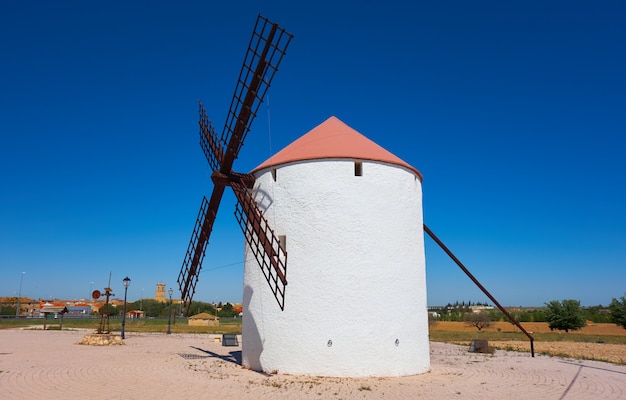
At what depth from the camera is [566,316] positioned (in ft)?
139

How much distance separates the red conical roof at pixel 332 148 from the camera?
1256cm

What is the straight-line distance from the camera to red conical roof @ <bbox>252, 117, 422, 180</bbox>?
12562mm

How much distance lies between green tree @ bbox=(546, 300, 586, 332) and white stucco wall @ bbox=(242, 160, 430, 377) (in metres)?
36.8

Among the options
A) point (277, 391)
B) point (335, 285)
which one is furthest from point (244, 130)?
point (277, 391)

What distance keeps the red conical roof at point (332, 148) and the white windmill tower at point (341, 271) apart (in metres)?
0.05

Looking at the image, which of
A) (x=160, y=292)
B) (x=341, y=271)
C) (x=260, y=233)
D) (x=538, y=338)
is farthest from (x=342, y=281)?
(x=160, y=292)

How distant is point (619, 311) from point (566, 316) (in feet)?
14.4

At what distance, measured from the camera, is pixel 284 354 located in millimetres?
11875

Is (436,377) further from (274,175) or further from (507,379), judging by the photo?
(274,175)

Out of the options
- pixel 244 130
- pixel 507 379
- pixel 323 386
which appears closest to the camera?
pixel 323 386

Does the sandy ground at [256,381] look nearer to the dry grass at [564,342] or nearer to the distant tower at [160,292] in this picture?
the dry grass at [564,342]

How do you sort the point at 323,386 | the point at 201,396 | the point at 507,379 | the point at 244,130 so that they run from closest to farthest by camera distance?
the point at 201,396, the point at 323,386, the point at 507,379, the point at 244,130

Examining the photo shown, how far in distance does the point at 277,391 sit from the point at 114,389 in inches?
137

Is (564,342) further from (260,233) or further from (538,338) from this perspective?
(260,233)
